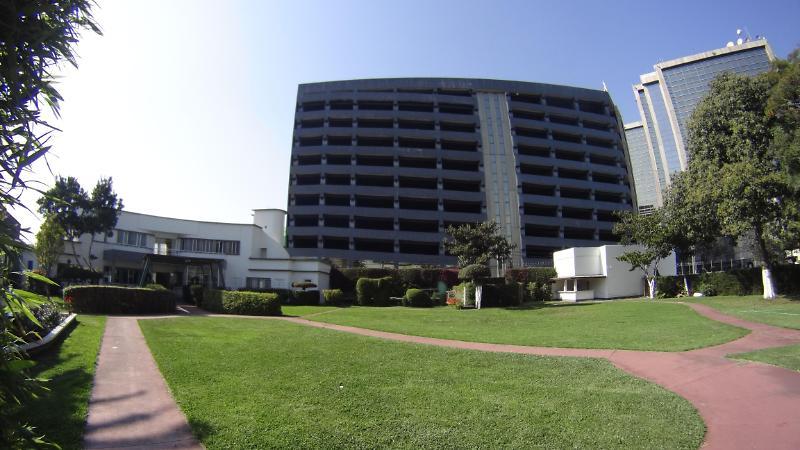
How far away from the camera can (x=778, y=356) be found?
1019 cm

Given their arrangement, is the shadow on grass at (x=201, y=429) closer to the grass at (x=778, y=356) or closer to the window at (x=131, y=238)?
the grass at (x=778, y=356)

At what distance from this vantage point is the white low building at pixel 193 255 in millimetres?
43406

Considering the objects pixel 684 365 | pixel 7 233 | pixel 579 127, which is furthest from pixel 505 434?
pixel 579 127

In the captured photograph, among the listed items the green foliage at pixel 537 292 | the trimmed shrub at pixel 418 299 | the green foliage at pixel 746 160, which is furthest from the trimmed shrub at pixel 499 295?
the green foliage at pixel 746 160

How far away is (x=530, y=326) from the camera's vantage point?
1978 cm

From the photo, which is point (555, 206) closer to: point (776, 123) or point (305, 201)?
point (305, 201)

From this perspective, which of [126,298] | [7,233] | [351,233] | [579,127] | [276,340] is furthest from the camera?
[579,127]

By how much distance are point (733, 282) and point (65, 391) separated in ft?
119

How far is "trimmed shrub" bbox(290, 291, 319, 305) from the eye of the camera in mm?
39375

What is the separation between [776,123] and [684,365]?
2107 cm

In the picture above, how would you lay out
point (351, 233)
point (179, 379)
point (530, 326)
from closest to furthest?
point (179, 379) → point (530, 326) → point (351, 233)

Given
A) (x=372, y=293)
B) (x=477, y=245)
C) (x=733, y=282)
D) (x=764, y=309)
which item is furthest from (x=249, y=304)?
(x=733, y=282)

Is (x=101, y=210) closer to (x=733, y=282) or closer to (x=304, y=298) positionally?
(x=304, y=298)

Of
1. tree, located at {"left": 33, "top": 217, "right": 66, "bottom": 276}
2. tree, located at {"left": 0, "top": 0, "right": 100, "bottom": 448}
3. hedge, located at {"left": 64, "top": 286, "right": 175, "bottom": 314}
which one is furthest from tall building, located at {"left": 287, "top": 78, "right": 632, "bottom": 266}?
tree, located at {"left": 0, "top": 0, "right": 100, "bottom": 448}
